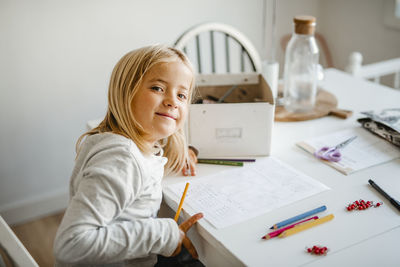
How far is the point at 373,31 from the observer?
8.52 feet

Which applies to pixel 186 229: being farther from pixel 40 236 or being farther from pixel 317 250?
pixel 40 236

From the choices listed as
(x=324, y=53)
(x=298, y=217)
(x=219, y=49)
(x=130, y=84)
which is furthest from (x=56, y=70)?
(x=324, y=53)

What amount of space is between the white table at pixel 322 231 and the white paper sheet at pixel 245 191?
0.02m

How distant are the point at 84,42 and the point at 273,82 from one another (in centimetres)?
101

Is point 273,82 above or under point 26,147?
above

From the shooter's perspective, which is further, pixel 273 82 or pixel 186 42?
pixel 186 42

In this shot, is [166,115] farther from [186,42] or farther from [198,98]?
[186,42]

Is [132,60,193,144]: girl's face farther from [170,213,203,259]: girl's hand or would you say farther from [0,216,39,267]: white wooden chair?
[0,216,39,267]: white wooden chair

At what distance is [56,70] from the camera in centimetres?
205

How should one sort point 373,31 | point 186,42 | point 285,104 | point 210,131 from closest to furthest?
1. point 210,131
2. point 285,104
3. point 186,42
4. point 373,31

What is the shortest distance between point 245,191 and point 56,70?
1.35 metres

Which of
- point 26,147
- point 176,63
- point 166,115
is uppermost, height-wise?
point 176,63

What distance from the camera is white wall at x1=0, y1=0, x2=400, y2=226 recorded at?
195cm

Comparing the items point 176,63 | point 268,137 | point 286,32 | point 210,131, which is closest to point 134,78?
point 176,63
